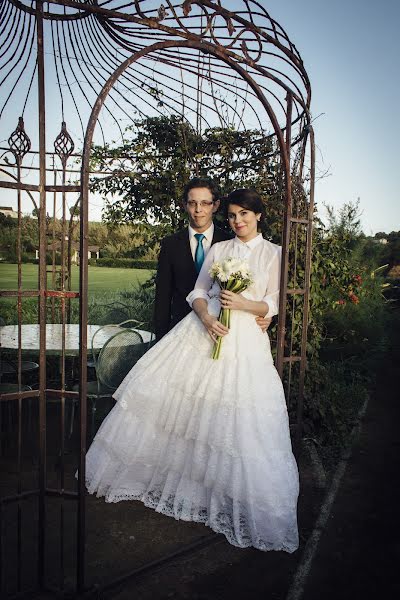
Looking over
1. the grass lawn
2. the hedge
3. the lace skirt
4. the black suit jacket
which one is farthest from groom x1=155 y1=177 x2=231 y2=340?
the hedge

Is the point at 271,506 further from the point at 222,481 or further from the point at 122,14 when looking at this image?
the point at 122,14

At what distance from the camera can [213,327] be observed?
3385mm

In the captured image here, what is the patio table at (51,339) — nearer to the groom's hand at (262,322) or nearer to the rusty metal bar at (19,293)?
the groom's hand at (262,322)

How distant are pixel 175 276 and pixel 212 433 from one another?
54.3 inches

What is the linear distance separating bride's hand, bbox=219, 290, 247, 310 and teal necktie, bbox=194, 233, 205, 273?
683 millimetres

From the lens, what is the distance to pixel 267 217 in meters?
4.57

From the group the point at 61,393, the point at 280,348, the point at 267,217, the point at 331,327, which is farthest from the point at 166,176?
the point at 331,327

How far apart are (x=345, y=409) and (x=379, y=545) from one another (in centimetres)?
244

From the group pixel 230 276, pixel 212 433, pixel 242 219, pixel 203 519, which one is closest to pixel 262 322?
pixel 230 276

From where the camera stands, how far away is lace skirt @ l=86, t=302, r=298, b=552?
3.10 m

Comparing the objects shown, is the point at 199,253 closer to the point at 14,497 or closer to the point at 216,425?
the point at 216,425

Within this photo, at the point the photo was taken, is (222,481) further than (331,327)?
No

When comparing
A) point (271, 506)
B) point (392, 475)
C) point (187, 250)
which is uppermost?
point (187, 250)

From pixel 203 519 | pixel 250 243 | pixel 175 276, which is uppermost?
pixel 250 243
